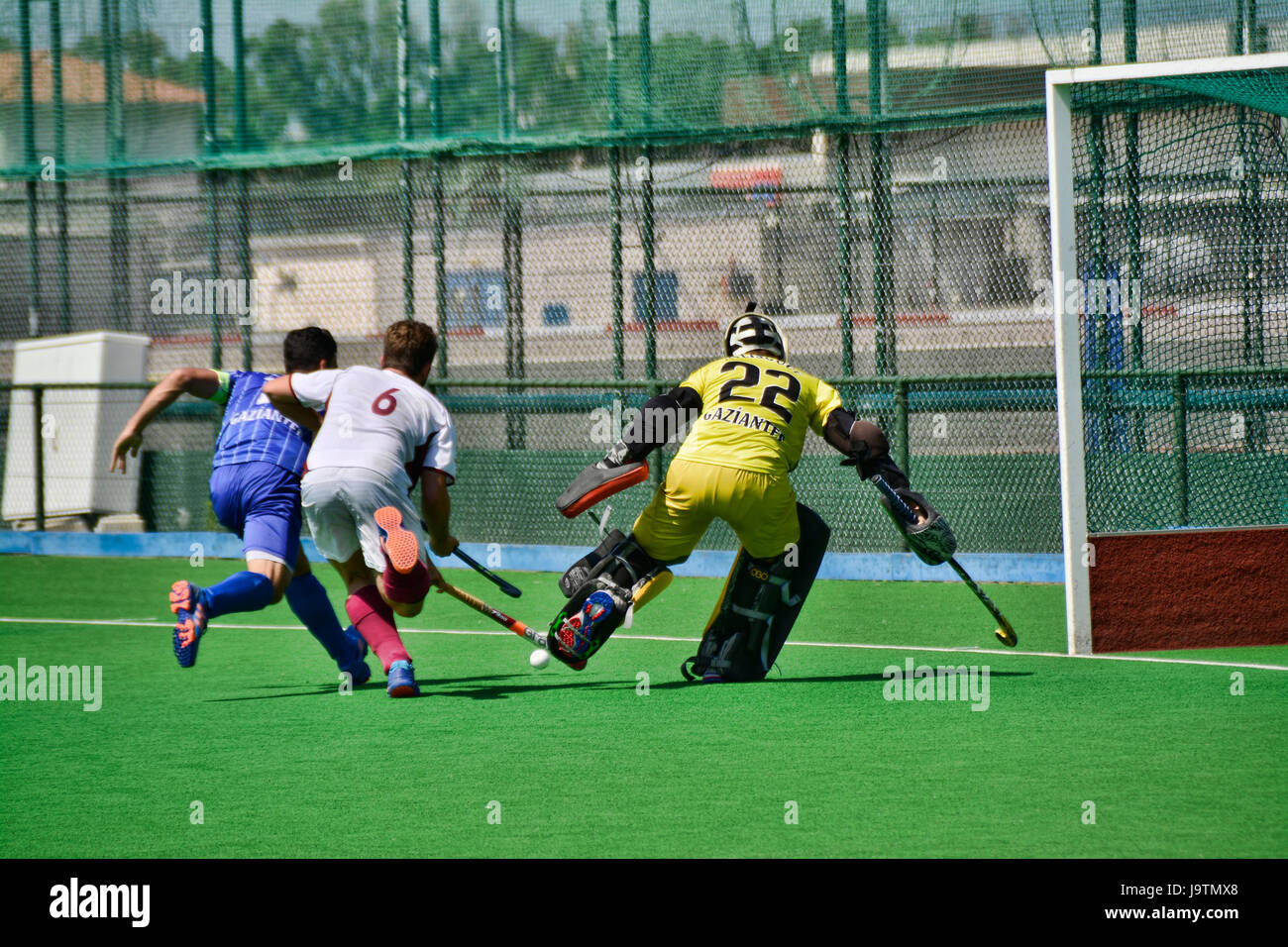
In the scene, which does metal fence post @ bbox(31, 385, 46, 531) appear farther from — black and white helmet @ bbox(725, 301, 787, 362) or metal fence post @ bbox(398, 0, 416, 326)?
black and white helmet @ bbox(725, 301, 787, 362)

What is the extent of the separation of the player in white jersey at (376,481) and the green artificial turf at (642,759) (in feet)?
1.35

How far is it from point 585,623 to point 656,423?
0.94 meters

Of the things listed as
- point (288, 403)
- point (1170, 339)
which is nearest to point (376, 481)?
point (288, 403)

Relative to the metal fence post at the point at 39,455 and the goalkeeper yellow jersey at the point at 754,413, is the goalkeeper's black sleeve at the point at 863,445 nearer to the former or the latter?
the goalkeeper yellow jersey at the point at 754,413

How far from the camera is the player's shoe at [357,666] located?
725 cm

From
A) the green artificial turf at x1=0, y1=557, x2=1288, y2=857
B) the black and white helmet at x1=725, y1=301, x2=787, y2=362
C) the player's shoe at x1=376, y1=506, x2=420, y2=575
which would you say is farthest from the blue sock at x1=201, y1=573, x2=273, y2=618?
the black and white helmet at x1=725, y1=301, x2=787, y2=362

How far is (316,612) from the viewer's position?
23.3 ft

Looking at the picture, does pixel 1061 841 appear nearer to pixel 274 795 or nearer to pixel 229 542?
pixel 274 795

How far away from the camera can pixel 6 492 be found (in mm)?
14797

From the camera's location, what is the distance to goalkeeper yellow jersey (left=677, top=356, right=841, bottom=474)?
6.88 metres

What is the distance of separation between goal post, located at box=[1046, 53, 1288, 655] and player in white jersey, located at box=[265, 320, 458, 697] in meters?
3.18

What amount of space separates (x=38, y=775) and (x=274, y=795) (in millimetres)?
983

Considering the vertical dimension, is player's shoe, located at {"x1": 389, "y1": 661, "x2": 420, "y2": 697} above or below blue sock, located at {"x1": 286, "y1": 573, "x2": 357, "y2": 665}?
below

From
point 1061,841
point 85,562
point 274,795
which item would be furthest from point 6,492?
point 1061,841
